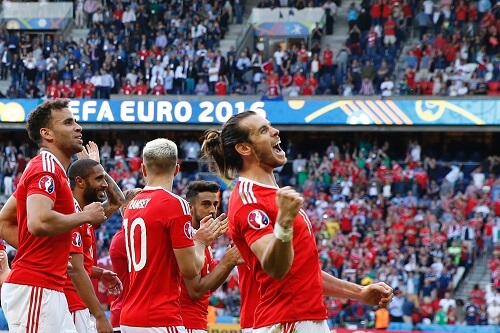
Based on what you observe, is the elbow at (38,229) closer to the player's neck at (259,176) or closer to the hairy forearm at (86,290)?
the hairy forearm at (86,290)

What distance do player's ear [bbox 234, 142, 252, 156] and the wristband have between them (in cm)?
82

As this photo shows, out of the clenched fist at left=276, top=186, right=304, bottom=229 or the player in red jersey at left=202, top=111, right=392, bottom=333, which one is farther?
the player in red jersey at left=202, top=111, right=392, bottom=333

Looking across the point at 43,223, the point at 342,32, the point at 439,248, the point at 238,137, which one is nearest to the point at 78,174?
the point at 43,223

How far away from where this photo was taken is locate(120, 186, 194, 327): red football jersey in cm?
682

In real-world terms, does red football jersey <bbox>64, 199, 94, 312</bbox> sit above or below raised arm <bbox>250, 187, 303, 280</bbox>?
below

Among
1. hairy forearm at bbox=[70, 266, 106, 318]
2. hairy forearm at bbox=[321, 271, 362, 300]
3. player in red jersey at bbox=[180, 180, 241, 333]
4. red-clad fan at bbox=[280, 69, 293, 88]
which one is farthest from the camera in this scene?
red-clad fan at bbox=[280, 69, 293, 88]

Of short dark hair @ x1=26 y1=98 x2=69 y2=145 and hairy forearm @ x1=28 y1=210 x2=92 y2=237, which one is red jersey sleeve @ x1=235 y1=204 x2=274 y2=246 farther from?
short dark hair @ x1=26 y1=98 x2=69 y2=145

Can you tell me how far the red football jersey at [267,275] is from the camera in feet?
19.0

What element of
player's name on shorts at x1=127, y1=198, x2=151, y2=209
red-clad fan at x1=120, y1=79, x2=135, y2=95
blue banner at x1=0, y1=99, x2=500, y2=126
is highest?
player's name on shorts at x1=127, y1=198, x2=151, y2=209

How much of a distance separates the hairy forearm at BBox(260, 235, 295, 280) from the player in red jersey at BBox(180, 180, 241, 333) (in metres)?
1.38

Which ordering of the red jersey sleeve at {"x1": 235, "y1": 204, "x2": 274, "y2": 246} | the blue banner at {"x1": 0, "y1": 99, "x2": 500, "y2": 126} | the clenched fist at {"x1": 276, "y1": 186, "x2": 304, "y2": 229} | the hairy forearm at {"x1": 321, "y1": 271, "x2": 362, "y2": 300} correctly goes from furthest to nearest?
the blue banner at {"x1": 0, "y1": 99, "x2": 500, "y2": 126} → the hairy forearm at {"x1": 321, "y1": 271, "x2": 362, "y2": 300} → the red jersey sleeve at {"x1": 235, "y1": 204, "x2": 274, "y2": 246} → the clenched fist at {"x1": 276, "y1": 186, "x2": 304, "y2": 229}

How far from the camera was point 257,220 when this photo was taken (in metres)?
5.72

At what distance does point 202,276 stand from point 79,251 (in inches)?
37.5

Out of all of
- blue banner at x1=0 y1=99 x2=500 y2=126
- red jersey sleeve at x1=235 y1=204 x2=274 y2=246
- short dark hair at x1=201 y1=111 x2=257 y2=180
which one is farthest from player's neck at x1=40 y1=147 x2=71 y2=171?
blue banner at x1=0 y1=99 x2=500 y2=126
